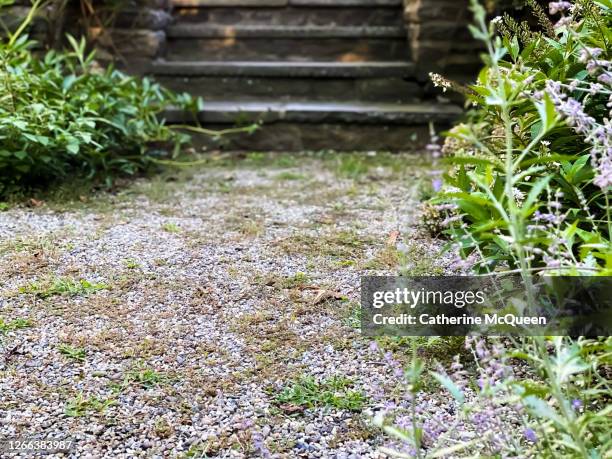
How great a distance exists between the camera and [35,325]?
1.76 m

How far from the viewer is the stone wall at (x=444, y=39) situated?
4.25 m

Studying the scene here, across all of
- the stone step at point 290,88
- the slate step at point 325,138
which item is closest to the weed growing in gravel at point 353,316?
the slate step at point 325,138

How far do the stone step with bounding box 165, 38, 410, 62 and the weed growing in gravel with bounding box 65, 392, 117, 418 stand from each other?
358 centimetres

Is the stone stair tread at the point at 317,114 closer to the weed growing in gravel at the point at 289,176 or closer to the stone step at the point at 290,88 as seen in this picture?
the stone step at the point at 290,88

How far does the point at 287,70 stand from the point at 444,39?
41.8 inches

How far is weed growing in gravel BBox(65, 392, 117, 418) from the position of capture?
1.39 metres

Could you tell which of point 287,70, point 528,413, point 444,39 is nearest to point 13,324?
point 528,413

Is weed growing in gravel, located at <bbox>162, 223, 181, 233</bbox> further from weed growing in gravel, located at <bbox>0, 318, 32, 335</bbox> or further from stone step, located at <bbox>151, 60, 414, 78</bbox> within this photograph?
stone step, located at <bbox>151, 60, 414, 78</bbox>

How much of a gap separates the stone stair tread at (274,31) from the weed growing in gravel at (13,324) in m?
3.33

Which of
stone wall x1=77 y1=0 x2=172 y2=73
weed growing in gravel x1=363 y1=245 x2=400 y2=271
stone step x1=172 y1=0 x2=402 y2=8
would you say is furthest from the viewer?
stone step x1=172 y1=0 x2=402 y2=8

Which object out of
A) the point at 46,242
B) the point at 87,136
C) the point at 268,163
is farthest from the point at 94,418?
the point at 268,163

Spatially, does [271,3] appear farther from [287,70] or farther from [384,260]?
[384,260]

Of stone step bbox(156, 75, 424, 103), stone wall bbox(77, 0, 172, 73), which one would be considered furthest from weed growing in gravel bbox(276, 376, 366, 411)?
stone wall bbox(77, 0, 172, 73)

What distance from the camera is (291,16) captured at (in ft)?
16.1
